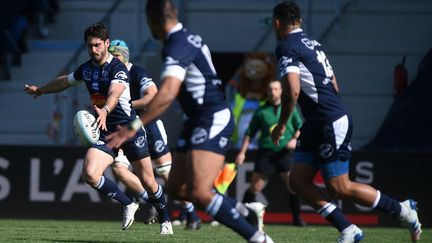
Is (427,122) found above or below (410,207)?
below

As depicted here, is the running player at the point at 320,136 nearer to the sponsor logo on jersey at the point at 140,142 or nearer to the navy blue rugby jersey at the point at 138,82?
the sponsor logo on jersey at the point at 140,142

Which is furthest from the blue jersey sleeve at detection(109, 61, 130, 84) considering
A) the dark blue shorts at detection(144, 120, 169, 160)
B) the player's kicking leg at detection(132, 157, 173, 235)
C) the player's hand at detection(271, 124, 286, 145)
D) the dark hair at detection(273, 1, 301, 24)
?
the dark hair at detection(273, 1, 301, 24)

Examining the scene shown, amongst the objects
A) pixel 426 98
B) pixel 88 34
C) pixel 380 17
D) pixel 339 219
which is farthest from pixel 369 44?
pixel 339 219

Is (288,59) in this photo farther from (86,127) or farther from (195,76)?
(86,127)

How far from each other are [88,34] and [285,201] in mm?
5916

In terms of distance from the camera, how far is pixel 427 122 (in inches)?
756

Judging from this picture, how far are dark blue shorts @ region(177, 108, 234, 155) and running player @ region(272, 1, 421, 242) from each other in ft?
2.84

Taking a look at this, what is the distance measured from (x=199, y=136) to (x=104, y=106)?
2.92 metres

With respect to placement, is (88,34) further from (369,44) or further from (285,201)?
(369,44)

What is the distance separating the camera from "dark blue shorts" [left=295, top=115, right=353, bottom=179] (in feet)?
34.2

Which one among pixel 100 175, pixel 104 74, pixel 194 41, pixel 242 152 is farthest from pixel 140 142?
pixel 194 41

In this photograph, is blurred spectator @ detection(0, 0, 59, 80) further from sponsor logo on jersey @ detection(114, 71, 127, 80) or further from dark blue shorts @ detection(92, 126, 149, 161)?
sponsor logo on jersey @ detection(114, 71, 127, 80)

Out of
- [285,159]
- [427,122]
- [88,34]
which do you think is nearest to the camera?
[88,34]

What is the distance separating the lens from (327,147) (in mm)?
10438
